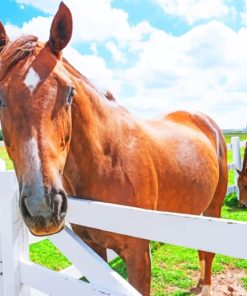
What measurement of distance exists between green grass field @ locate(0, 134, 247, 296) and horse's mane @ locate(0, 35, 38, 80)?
2.99 metres

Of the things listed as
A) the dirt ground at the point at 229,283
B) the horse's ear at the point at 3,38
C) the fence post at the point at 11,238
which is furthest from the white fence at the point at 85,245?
the dirt ground at the point at 229,283

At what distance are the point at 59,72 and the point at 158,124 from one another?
194cm

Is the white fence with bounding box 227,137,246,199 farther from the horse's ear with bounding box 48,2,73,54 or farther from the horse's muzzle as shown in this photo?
the horse's muzzle

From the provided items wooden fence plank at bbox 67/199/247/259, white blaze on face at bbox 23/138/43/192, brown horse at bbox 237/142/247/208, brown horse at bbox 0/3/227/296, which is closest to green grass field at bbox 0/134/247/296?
brown horse at bbox 0/3/227/296

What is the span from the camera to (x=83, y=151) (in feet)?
7.53

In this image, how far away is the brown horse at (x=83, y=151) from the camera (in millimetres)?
1522

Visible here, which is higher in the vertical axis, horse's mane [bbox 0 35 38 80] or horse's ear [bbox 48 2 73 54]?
horse's ear [bbox 48 2 73 54]

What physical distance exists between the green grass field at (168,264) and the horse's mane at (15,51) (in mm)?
2995

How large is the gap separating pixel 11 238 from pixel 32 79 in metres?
1.06

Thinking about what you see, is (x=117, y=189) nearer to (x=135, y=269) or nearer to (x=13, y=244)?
(x=135, y=269)

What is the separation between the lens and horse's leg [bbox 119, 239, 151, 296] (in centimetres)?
229

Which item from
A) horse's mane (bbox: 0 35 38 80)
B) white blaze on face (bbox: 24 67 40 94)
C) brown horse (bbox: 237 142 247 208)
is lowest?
brown horse (bbox: 237 142 247 208)

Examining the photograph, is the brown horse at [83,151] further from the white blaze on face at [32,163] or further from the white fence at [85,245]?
the white fence at [85,245]

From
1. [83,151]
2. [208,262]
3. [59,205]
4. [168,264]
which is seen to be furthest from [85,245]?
[168,264]
